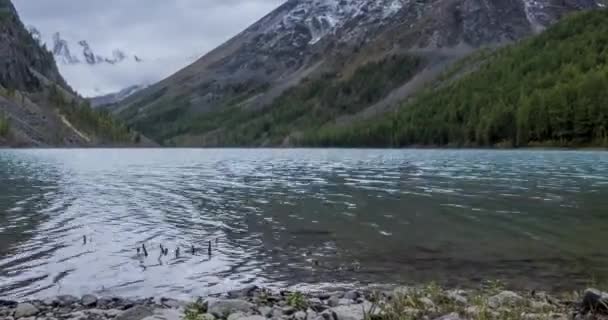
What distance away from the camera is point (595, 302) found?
1259 cm

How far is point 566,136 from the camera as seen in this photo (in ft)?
474

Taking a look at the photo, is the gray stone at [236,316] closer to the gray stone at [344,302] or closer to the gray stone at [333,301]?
the gray stone at [333,301]

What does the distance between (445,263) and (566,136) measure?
138m

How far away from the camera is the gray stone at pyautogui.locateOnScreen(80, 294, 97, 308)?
1476 centimetres

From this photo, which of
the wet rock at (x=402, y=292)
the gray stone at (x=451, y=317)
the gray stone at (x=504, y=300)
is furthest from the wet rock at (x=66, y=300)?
the gray stone at (x=504, y=300)

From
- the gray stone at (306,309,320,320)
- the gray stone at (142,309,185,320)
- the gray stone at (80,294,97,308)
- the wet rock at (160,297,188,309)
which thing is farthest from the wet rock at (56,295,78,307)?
the gray stone at (306,309,320,320)

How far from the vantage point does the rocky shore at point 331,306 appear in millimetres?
12516

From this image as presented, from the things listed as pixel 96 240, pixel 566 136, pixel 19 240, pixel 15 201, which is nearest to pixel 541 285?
pixel 96 240

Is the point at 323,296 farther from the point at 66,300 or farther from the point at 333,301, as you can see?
the point at 66,300

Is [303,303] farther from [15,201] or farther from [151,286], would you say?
[15,201]

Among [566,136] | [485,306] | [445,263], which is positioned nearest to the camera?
[485,306]

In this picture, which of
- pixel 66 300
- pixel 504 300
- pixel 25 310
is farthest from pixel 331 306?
pixel 25 310

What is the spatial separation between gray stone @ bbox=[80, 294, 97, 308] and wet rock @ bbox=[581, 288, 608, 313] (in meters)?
11.7

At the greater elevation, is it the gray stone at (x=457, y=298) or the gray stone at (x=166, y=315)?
the gray stone at (x=166, y=315)
